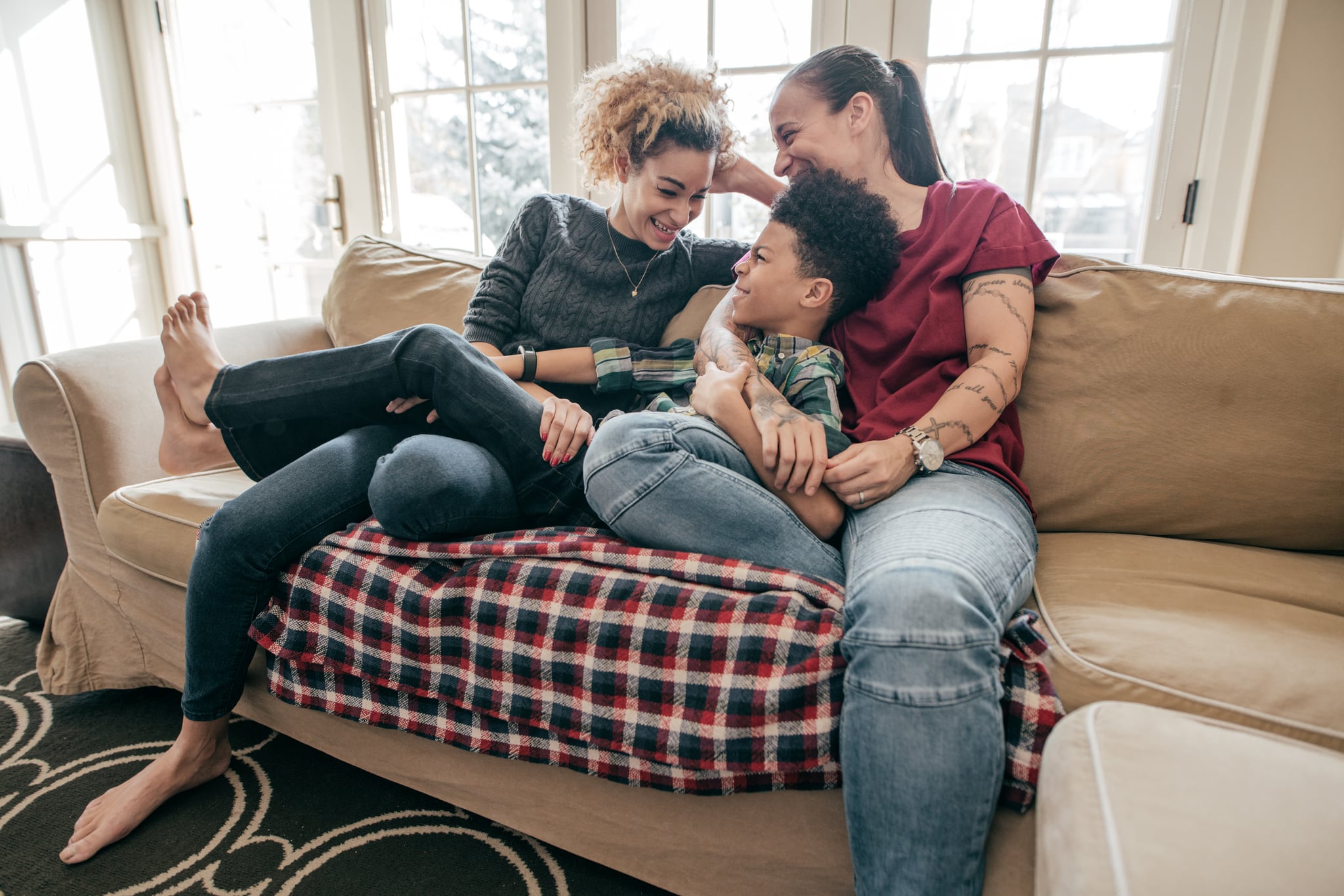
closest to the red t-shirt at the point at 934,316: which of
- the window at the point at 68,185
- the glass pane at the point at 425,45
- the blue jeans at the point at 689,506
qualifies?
the blue jeans at the point at 689,506

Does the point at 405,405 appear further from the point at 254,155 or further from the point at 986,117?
the point at 254,155

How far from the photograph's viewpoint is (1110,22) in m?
1.66

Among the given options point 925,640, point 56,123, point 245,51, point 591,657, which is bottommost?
point 591,657

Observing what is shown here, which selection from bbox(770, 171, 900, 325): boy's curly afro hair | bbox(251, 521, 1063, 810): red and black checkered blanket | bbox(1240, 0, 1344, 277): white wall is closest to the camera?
bbox(251, 521, 1063, 810): red and black checkered blanket

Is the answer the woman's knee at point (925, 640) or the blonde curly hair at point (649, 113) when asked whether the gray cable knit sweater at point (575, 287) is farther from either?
the woman's knee at point (925, 640)

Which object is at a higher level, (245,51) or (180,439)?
(245,51)

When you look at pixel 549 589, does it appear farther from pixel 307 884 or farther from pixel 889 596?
pixel 307 884

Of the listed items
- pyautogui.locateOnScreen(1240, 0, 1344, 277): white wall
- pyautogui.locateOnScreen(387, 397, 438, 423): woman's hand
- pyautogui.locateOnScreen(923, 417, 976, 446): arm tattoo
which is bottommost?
pyautogui.locateOnScreen(387, 397, 438, 423): woman's hand

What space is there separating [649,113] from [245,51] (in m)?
2.21

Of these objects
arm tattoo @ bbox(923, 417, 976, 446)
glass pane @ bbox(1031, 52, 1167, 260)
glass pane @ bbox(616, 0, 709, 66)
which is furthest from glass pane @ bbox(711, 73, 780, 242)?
arm tattoo @ bbox(923, 417, 976, 446)

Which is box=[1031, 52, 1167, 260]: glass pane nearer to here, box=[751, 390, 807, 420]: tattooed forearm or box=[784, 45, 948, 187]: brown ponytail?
box=[784, 45, 948, 187]: brown ponytail

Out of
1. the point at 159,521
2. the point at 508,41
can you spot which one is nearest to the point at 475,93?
the point at 508,41

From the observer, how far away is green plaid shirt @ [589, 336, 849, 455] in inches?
42.1

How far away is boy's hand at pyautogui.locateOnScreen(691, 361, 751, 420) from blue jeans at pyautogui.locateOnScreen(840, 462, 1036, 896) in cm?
34
